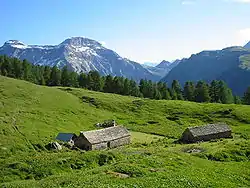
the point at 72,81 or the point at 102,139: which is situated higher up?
the point at 72,81

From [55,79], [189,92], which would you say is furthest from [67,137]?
[189,92]

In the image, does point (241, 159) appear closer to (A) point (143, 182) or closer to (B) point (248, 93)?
(A) point (143, 182)

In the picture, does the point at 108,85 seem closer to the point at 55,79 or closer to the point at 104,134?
the point at 55,79

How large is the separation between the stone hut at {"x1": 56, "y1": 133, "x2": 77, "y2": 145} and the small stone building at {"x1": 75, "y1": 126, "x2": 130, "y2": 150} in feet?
3.86

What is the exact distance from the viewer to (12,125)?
8144 centimetres

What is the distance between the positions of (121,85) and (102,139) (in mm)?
78843

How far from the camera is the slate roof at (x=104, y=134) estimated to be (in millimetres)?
77188

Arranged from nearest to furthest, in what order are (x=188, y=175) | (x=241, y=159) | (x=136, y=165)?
(x=188, y=175) → (x=136, y=165) → (x=241, y=159)

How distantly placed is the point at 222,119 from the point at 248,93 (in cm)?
4881

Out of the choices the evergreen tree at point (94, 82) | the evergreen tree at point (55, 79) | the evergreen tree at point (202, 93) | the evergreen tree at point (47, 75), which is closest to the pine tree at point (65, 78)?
the evergreen tree at point (55, 79)

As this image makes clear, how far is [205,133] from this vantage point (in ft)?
262

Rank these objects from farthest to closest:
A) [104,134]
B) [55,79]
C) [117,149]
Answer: [55,79]
[104,134]
[117,149]

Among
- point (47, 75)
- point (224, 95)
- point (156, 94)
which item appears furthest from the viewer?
point (47, 75)

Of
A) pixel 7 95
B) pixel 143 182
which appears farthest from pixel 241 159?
pixel 7 95
